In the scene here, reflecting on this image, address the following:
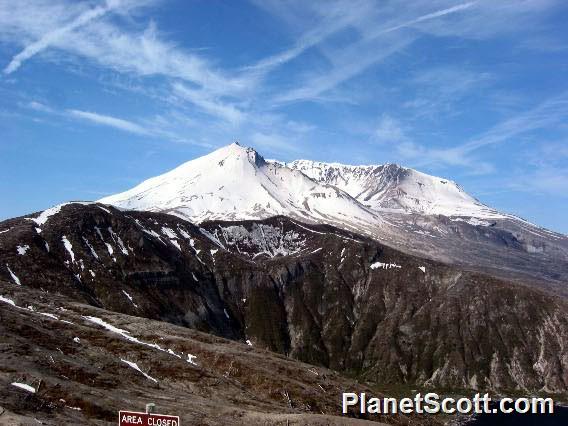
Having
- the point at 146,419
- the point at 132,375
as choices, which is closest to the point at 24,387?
the point at 132,375

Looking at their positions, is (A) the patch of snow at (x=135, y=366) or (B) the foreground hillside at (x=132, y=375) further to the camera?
(A) the patch of snow at (x=135, y=366)

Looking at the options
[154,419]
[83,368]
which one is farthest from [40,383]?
[154,419]

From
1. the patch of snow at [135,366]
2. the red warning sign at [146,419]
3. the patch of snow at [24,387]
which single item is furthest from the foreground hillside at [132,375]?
the red warning sign at [146,419]

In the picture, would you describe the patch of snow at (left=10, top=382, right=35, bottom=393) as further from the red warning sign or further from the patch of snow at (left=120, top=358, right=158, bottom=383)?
the red warning sign

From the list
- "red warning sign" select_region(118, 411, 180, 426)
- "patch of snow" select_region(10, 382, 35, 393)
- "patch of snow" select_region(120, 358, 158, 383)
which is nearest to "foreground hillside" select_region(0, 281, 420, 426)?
"patch of snow" select_region(10, 382, 35, 393)

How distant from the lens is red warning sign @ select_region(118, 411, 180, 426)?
109ft

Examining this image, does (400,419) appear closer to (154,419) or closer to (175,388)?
(175,388)

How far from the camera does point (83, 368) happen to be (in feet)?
328

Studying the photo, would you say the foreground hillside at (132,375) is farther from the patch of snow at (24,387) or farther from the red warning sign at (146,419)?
the red warning sign at (146,419)

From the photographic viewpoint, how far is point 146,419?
33500 millimetres

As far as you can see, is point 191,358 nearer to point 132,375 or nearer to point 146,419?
point 132,375

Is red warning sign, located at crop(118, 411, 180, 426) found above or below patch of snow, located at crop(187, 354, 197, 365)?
below

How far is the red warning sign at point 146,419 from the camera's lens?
33250 millimetres

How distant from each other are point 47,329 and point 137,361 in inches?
790
